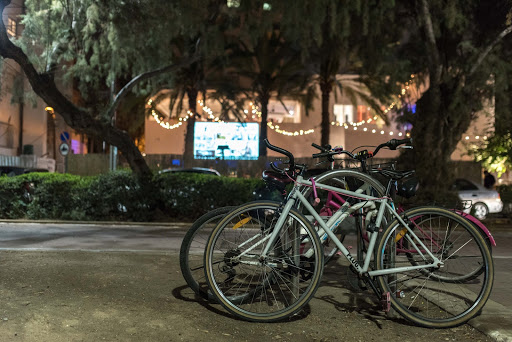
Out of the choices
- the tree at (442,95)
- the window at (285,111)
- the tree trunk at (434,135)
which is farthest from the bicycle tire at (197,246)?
the window at (285,111)

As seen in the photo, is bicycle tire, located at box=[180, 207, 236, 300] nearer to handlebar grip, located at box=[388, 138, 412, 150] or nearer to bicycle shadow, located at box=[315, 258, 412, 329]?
bicycle shadow, located at box=[315, 258, 412, 329]

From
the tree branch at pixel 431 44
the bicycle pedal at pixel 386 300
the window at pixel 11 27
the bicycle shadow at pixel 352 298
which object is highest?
the window at pixel 11 27

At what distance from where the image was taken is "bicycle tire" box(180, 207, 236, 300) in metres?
4.38

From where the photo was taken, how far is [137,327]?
378 centimetres

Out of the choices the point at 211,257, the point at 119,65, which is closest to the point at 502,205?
the point at 119,65

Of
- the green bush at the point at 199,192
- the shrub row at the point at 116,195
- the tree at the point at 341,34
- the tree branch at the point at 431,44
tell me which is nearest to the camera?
the tree at the point at 341,34

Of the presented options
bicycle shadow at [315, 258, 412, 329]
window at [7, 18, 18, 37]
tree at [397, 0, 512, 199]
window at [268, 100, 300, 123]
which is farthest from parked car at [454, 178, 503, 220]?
window at [7, 18, 18, 37]

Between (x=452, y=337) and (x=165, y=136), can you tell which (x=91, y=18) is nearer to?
(x=452, y=337)

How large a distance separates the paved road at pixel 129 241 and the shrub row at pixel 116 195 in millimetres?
954

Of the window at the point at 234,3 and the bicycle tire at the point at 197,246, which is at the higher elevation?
the window at the point at 234,3

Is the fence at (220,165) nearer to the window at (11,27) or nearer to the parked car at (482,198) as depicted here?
the parked car at (482,198)

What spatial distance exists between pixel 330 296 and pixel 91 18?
36.9 ft

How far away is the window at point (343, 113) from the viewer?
38.9 meters

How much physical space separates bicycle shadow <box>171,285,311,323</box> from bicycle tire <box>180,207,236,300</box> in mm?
59
